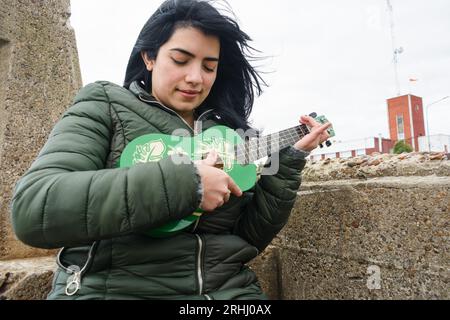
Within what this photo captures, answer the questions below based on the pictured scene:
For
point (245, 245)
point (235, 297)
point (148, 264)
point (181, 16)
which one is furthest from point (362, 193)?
point (181, 16)

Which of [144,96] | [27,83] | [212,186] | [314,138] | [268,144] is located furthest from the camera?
[27,83]

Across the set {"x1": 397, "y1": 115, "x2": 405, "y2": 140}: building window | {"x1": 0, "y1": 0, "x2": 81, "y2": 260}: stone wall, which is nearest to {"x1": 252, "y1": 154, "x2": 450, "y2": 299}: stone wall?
{"x1": 0, "y1": 0, "x2": 81, "y2": 260}: stone wall

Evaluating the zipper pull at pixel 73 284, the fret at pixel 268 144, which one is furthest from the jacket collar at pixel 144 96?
the zipper pull at pixel 73 284

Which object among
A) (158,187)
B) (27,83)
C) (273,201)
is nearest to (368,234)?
(273,201)

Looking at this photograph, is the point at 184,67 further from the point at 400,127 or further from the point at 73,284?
the point at 400,127

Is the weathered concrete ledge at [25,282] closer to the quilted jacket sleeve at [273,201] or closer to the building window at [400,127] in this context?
the quilted jacket sleeve at [273,201]

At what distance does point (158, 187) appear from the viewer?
1.14 metres

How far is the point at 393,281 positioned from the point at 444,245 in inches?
10.1

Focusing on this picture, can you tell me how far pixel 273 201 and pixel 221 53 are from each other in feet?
2.65

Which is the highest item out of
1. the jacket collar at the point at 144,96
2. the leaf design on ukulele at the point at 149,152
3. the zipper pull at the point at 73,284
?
the jacket collar at the point at 144,96

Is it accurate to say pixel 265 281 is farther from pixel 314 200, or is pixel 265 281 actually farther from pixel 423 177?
pixel 423 177

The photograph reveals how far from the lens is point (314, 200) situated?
74.0 inches

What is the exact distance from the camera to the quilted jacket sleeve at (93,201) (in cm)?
110

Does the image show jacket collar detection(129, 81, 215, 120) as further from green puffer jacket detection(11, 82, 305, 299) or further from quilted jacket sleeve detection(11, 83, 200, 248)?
quilted jacket sleeve detection(11, 83, 200, 248)
